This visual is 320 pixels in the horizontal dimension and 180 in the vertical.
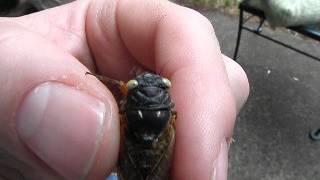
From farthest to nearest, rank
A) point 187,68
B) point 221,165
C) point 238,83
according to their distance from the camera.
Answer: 1. point 238,83
2. point 187,68
3. point 221,165

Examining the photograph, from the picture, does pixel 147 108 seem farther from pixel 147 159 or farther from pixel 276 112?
pixel 276 112

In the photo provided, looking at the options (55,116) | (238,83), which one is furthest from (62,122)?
(238,83)

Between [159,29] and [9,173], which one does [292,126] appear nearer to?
[159,29]

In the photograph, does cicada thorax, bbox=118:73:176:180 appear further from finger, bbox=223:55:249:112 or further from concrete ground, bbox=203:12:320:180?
concrete ground, bbox=203:12:320:180

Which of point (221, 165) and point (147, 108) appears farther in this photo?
point (221, 165)

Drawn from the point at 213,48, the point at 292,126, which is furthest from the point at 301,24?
the point at 213,48

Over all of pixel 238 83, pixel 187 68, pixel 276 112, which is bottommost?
pixel 276 112

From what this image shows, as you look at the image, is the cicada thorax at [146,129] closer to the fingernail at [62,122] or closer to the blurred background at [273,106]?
the fingernail at [62,122]
